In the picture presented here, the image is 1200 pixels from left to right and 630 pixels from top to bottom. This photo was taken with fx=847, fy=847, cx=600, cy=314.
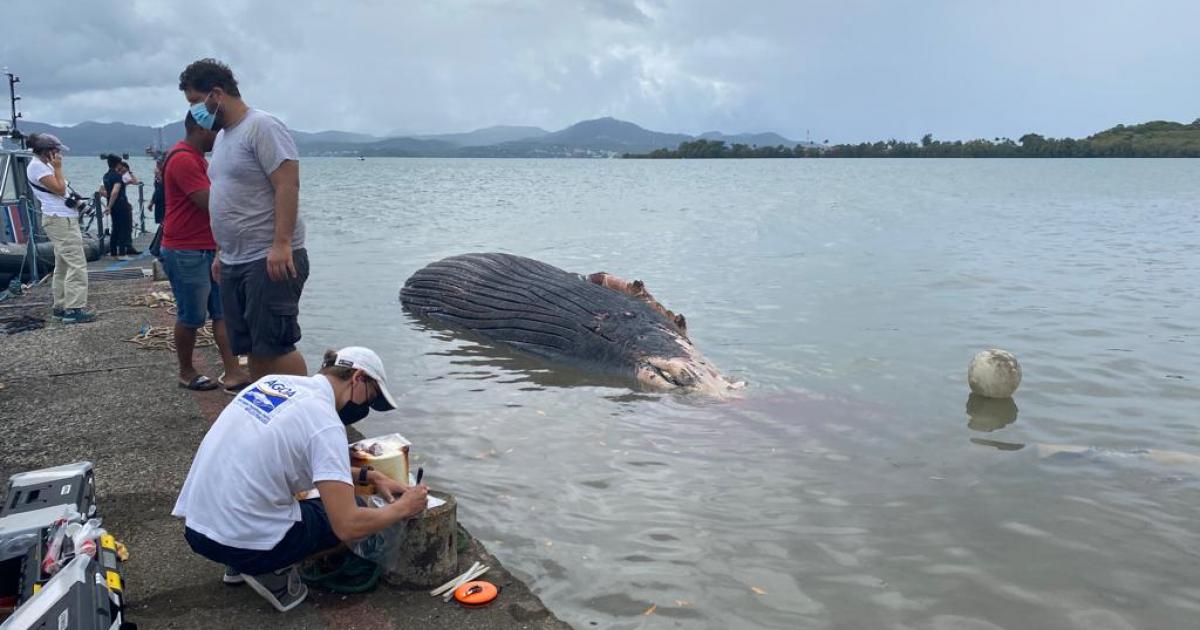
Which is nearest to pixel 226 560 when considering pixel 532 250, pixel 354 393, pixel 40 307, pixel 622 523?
pixel 354 393

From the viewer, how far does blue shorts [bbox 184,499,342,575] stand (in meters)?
3.63

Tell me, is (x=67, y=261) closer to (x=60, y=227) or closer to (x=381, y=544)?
(x=60, y=227)

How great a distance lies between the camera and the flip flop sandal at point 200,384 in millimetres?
6887

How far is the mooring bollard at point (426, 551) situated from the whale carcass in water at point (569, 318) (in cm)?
414

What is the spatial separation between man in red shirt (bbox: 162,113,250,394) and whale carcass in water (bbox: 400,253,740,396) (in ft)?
11.2

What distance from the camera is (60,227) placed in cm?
945

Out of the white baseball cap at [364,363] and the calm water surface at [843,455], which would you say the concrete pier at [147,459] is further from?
the white baseball cap at [364,363]

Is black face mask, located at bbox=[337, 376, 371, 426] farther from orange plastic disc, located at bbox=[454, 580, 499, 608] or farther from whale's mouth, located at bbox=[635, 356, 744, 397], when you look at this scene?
whale's mouth, located at bbox=[635, 356, 744, 397]

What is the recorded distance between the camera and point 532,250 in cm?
2044

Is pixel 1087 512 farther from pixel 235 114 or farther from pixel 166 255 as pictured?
pixel 166 255

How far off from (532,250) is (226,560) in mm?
16965

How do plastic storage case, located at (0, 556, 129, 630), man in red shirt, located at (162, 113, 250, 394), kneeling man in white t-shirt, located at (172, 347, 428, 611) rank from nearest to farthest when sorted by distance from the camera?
plastic storage case, located at (0, 556, 129, 630)
kneeling man in white t-shirt, located at (172, 347, 428, 611)
man in red shirt, located at (162, 113, 250, 394)

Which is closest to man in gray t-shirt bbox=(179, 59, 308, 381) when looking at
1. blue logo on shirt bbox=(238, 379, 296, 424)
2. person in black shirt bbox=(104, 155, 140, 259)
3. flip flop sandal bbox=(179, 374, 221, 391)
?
blue logo on shirt bbox=(238, 379, 296, 424)

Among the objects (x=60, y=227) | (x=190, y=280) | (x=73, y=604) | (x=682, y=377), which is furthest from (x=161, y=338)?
(x=73, y=604)
